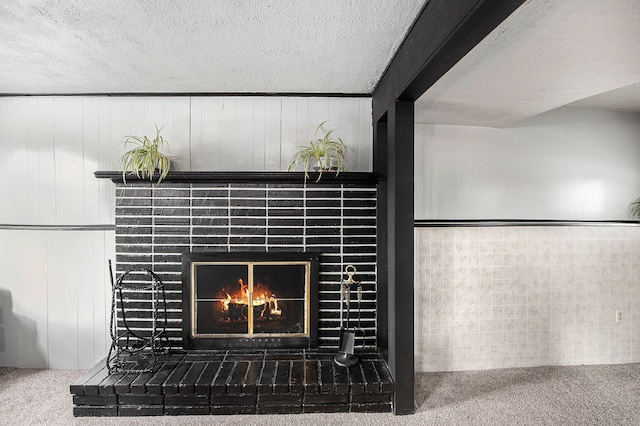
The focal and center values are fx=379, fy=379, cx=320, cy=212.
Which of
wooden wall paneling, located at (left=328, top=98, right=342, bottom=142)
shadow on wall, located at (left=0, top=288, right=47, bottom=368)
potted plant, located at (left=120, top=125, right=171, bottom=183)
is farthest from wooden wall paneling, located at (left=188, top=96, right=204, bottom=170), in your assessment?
shadow on wall, located at (left=0, top=288, right=47, bottom=368)

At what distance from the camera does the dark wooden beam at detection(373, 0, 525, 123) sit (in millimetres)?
1429

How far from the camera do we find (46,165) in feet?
10.8

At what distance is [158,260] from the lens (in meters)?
3.12

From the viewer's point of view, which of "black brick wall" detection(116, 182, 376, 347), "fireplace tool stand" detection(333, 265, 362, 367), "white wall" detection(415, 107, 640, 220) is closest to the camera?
"fireplace tool stand" detection(333, 265, 362, 367)

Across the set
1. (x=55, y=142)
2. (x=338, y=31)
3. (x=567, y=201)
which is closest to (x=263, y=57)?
(x=338, y=31)

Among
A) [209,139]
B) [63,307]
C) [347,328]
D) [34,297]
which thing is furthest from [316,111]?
[34,297]

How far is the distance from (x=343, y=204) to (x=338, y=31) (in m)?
1.38

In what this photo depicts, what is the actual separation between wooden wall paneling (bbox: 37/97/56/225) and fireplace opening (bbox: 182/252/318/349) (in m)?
1.32

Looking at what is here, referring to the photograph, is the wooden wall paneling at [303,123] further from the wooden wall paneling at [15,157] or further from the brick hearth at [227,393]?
the wooden wall paneling at [15,157]

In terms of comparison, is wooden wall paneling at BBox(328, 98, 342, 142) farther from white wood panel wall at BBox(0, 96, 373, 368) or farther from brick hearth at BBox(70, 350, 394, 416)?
brick hearth at BBox(70, 350, 394, 416)

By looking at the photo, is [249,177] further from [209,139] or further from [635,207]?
[635,207]

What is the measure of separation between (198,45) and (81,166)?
172 centimetres

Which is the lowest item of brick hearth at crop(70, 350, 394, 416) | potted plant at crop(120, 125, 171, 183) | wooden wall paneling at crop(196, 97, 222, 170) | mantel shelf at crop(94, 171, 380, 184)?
brick hearth at crop(70, 350, 394, 416)

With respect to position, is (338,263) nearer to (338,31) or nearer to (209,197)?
(209,197)
